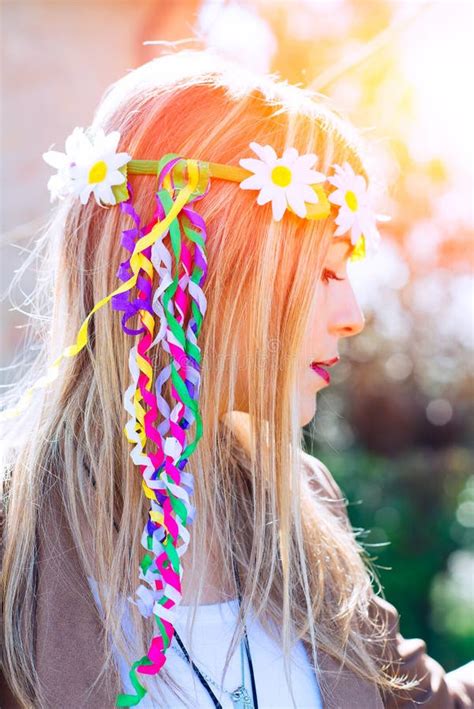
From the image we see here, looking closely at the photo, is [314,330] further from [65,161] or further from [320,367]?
[65,161]

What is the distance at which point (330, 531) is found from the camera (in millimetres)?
1441

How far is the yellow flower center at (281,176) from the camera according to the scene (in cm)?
116

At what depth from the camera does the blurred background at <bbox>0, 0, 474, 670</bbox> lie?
2.45 meters

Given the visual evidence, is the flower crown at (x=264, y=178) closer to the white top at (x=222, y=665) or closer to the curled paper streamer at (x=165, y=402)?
the curled paper streamer at (x=165, y=402)

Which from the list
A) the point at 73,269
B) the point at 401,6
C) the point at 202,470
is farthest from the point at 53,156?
the point at 401,6

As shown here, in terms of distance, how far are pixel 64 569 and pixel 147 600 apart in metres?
0.13

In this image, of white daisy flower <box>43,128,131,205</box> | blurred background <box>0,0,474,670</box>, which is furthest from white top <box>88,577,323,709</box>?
blurred background <box>0,0,474,670</box>

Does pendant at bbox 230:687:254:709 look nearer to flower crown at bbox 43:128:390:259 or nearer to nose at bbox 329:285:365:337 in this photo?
nose at bbox 329:285:365:337

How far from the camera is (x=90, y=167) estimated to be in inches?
47.1

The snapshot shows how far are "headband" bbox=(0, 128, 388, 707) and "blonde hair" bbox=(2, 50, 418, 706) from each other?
0.10 feet

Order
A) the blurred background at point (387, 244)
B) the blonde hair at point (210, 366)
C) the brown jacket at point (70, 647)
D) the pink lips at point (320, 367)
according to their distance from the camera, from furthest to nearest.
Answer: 1. the blurred background at point (387, 244)
2. the pink lips at point (320, 367)
3. the blonde hair at point (210, 366)
4. the brown jacket at point (70, 647)

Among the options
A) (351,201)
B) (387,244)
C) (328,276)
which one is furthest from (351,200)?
(387,244)

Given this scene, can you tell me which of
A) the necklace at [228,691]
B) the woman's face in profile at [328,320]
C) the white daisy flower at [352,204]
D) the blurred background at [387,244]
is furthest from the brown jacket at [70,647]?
the blurred background at [387,244]

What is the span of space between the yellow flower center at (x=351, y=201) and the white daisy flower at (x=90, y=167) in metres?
0.34
